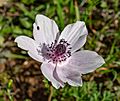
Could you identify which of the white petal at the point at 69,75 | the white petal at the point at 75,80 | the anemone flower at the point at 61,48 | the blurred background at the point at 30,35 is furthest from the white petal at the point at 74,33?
the blurred background at the point at 30,35

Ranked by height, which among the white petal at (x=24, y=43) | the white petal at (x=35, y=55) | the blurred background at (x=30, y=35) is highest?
the white petal at (x=24, y=43)


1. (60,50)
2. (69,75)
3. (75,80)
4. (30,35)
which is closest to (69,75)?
(69,75)

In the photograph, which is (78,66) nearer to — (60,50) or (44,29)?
(60,50)

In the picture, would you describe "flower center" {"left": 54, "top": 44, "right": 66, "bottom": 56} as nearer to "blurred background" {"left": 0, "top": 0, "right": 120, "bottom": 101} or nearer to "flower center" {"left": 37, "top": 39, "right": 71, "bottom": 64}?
"flower center" {"left": 37, "top": 39, "right": 71, "bottom": 64}

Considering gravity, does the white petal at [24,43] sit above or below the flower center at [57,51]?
above

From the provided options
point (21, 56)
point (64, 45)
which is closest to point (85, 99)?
point (64, 45)

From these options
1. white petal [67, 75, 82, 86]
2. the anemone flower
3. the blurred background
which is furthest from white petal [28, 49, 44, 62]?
the blurred background

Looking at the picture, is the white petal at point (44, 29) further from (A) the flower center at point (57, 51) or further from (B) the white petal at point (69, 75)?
(B) the white petal at point (69, 75)

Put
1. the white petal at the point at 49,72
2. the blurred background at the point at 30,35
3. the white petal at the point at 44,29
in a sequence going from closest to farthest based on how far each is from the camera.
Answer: the white petal at the point at 49,72 < the white petal at the point at 44,29 < the blurred background at the point at 30,35
